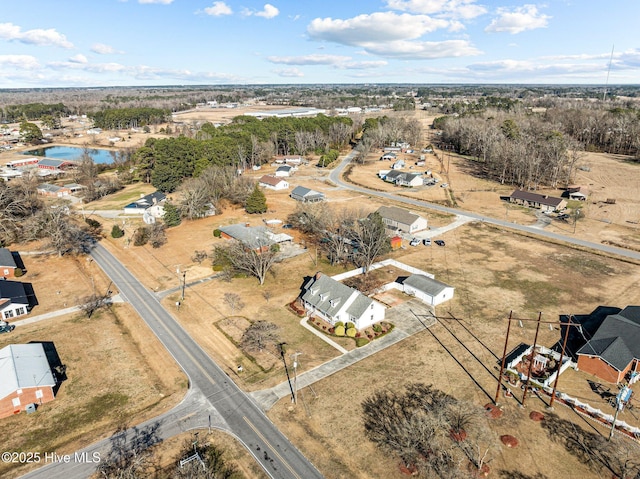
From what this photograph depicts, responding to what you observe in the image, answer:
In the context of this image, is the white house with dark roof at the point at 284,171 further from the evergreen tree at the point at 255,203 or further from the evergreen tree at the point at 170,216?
the evergreen tree at the point at 170,216

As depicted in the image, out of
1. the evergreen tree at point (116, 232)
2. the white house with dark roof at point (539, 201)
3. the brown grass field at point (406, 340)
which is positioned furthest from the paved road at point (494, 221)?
the evergreen tree at point (116, 232)

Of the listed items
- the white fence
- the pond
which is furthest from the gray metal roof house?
the pond

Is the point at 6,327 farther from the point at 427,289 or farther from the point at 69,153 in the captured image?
the point at 69,153

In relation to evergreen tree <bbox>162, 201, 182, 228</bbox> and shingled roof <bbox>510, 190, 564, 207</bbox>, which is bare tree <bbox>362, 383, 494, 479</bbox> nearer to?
evergreen tree <bbox>162, 201, 182, 228</bbox>

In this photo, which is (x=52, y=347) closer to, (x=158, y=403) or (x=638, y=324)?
(x=158, y=403)

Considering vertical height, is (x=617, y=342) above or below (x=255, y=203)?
below

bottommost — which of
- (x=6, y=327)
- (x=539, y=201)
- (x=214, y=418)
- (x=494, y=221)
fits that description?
(x=214, y=418)

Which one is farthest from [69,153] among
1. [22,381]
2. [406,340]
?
[406,340]
